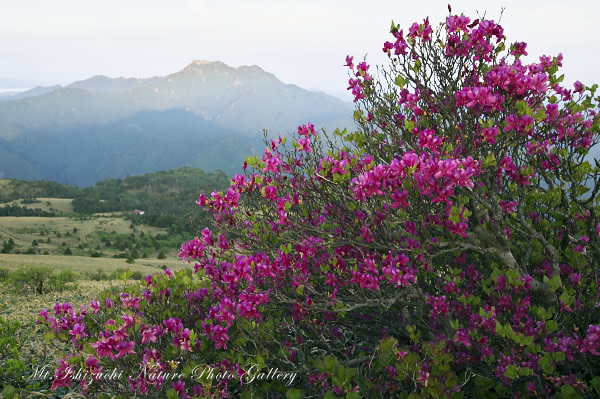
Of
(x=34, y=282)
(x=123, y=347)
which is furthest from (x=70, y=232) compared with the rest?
(x=123, y=347)

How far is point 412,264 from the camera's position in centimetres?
383

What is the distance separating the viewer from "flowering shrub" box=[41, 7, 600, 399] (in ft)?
10.8

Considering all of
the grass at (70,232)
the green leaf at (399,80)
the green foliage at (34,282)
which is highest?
→ the green leaf at (399,80)

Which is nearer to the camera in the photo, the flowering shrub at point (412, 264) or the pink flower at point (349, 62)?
the flowering shrub at point (412, 264)

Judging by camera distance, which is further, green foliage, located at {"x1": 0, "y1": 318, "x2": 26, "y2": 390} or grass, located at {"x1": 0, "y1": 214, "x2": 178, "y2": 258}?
grass, located at {"x1": 0, "y1": 214, "x2": 178, "y2": 258}

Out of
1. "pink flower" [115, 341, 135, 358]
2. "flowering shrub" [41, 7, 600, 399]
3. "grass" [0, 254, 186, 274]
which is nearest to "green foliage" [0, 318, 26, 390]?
"flowering shrub" [41, 7, 600, 399]

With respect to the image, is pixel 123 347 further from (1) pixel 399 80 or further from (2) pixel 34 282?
(2) pixel 34 282

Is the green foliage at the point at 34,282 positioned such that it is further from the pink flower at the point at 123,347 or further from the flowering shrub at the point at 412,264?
the pink flower at the point at 123,347

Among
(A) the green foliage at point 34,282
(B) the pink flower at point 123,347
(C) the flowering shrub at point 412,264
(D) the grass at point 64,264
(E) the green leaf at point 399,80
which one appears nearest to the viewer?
(C) the flowering shrub at point 412,264

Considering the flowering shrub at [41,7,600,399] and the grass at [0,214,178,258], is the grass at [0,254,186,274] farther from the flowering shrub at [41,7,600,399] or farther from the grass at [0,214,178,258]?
the grass at [0,214,178,258]

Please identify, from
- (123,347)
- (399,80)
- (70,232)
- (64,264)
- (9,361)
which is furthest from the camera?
(70,232)

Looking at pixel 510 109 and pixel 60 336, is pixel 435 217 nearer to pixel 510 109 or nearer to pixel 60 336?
pixel 510 109

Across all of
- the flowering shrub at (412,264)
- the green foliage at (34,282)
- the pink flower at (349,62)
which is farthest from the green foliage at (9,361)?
the green foliage at (34,282)

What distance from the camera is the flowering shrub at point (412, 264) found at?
329 cm
